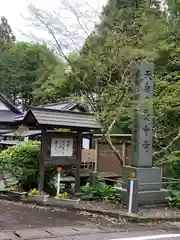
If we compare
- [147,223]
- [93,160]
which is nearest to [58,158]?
[147,223]

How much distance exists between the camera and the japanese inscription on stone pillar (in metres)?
7.78

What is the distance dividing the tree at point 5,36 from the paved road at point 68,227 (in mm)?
36208

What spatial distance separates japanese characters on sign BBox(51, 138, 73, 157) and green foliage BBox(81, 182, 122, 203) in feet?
3.87

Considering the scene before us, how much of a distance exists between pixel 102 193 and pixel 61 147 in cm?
176

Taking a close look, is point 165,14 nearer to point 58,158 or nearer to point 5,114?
point 58,158

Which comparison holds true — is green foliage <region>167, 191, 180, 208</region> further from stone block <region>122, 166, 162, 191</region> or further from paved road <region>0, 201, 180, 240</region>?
paved road <region>0, 201, 180, 240</region>

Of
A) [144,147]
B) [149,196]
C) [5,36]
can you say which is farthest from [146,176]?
[5,36]

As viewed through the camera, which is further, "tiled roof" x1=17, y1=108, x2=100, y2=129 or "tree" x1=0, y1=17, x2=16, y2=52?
"tree" x1=0, y1=17, x2=16, y2=52

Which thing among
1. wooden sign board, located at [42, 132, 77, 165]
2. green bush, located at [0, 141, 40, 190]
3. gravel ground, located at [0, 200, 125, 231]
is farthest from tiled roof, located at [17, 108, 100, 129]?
gravel ground, located at [0, 200, 125, 231]

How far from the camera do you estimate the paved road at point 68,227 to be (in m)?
5.31

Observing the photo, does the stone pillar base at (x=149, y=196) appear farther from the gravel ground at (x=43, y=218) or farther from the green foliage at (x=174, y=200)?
the gravel ground at (x=43, y=218)

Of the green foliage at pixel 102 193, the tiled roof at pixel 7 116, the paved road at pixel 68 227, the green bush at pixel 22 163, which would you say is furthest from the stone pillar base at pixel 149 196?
the tiled roof at pixel 7 116

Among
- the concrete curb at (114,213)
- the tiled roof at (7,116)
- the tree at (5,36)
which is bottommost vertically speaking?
the concrete curb at (114,213)

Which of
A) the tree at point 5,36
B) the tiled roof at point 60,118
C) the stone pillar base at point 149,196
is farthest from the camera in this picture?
the tree at point 5,36
